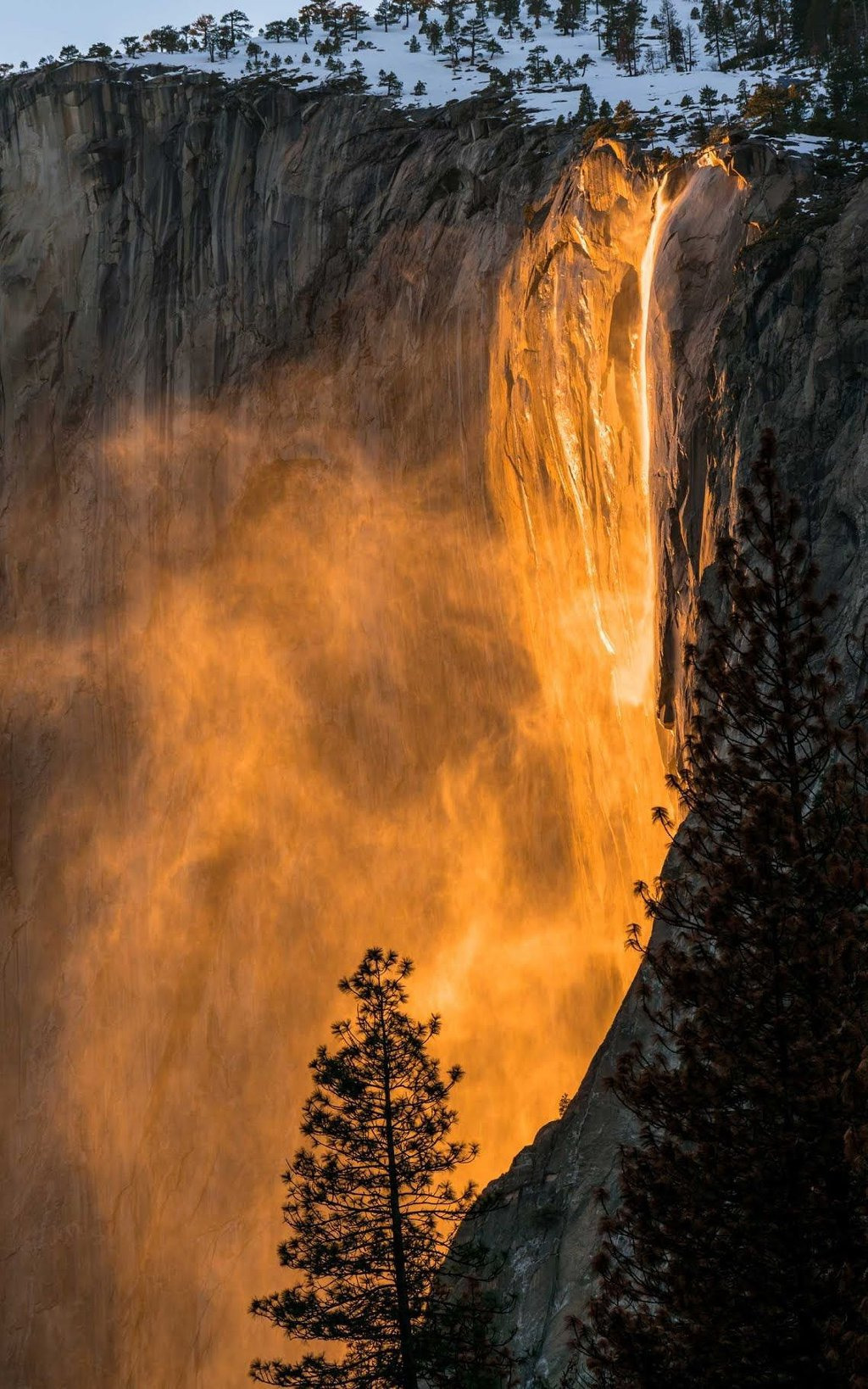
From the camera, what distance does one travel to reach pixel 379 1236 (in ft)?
44.8

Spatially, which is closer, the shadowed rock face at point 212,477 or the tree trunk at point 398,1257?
the tree trunk at point 398,1257

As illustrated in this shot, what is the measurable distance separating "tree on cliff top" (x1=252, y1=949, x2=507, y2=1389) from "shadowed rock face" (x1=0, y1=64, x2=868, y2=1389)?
9.39 m

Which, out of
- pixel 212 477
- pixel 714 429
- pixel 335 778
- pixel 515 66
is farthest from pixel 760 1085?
pixel 515 66

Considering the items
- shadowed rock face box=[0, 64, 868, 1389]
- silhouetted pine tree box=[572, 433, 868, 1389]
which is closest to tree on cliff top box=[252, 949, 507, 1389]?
silhouetted pine tree box=[572, 433, 868, 1389]

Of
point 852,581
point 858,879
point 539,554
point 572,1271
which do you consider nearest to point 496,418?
point 539,554

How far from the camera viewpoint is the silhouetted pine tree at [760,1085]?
27.7 feet

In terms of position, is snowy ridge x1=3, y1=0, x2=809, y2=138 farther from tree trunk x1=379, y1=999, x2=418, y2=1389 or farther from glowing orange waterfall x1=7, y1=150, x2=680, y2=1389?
tree trunk x1=379, y1=999, x2=418, y2=1389

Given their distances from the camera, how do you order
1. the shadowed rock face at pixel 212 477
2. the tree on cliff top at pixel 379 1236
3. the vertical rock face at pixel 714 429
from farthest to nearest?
1. the shadowed rock face at pixel 212 477
2. the vertical rock face at pixel 714 429
3. the tree on cliff top at pixel 379 1236

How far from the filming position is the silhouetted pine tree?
8.45 metres

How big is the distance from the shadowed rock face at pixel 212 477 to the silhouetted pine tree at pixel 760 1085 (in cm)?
1251

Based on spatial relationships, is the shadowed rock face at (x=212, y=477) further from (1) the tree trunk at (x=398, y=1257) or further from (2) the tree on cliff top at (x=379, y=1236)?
(1) the tree trunk at (x=398, y=1257)

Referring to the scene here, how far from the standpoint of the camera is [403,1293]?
13.4 meters

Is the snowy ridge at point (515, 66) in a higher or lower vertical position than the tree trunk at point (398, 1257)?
higher

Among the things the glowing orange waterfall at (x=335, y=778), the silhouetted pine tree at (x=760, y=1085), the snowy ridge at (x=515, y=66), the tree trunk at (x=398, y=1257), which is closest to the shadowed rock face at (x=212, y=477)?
the glowing orange waterfall at (x=335, y=778)
